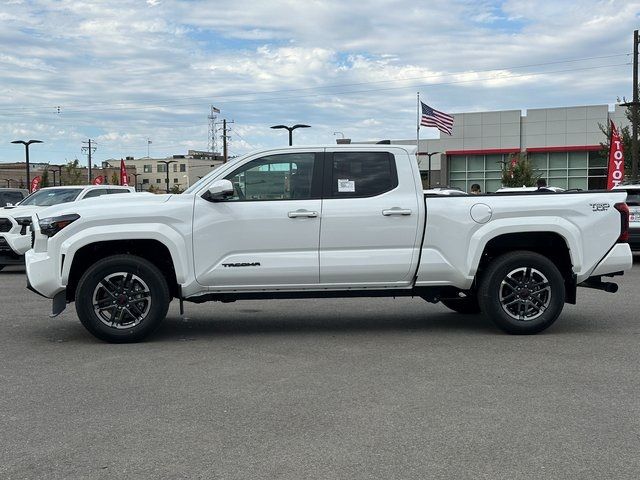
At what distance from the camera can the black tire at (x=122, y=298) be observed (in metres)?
7.28

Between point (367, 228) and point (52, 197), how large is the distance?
10849 mm

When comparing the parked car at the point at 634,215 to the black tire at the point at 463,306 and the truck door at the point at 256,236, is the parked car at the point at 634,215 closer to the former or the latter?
the black tire at the point at 463,306

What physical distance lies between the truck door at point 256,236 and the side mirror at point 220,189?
0.43 ft

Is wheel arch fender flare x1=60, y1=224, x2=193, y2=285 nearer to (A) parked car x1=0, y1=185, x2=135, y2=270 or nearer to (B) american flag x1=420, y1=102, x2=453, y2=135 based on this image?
(A) parked car x1=0, y1=185, x2=135, y2=270

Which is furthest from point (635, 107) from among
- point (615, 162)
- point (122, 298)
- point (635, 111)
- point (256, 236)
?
point (122, 298)

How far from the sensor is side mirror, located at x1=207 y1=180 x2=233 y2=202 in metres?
7.18

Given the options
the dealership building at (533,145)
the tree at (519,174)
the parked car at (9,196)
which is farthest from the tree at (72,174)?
the parked car at (9,196)

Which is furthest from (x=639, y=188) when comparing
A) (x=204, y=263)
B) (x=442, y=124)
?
(x=442, y=124)

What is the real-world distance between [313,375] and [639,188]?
39.1ft

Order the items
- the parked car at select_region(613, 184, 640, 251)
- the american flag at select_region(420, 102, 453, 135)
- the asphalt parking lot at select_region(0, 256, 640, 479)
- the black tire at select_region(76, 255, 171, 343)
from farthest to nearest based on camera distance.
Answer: the american flag at select_region(420, 102, 453, 135), the parked car at select_region(613, 184, 640, 251), the black tire at select_region(76, 255, 171, 343), the asphalt parking lot at select_region(0, 256, 640, 479)

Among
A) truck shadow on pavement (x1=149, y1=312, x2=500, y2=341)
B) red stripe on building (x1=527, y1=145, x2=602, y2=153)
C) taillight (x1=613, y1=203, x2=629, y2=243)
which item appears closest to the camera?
taillight (x1=613, y1=203, x2=629, y2=243)

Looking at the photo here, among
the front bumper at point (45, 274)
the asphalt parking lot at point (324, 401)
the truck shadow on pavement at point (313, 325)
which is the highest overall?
→ the front bumper at point (45, 274)

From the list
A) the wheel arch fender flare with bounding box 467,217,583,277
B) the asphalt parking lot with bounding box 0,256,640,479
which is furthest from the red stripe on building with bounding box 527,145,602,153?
the wheel arch fender flare with bounding box 467,217,583,277

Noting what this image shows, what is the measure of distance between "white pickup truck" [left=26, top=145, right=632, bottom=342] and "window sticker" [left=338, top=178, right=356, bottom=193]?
0.01 metres
